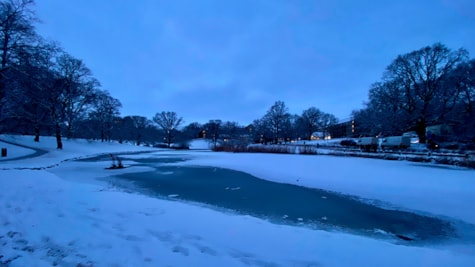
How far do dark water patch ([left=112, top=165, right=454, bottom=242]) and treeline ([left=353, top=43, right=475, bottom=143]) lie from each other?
30706mm

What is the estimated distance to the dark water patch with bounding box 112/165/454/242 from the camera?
219 inches

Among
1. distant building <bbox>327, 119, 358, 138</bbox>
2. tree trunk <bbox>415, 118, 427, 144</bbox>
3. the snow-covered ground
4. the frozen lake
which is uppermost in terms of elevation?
distant building <bbox>327, 119, 358, 138</bbox>

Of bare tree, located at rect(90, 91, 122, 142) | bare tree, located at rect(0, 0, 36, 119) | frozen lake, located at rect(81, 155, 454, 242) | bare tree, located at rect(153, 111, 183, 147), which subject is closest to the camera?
frozen lake, located at rect(81, 155, 454, 242)

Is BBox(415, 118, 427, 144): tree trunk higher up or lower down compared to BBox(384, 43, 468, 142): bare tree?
lower down

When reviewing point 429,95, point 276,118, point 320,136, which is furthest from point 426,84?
point 320,136

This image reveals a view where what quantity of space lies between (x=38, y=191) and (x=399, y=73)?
43067mm

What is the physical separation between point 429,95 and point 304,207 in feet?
121

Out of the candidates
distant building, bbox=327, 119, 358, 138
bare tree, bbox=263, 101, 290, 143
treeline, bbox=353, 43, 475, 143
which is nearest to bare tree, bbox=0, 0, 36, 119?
treeline, bbox=353, 43, 475, 143

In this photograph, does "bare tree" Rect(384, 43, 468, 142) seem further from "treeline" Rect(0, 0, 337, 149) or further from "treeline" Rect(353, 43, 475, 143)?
"treeline" Rect(0, 0, 337, 149)

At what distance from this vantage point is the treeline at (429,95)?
31.6m

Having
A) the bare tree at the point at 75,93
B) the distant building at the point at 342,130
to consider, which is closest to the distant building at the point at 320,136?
the distant building at the point at 342,130

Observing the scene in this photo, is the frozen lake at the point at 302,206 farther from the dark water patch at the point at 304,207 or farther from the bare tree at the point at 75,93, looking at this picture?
the bare tree at the point at 75,93

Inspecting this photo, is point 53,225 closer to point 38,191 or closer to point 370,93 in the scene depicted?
point 38,191

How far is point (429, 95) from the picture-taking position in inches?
1284
